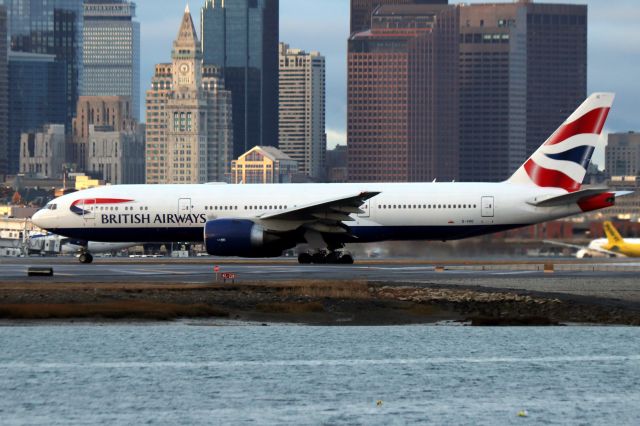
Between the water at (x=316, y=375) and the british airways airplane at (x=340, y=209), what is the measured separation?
71.7 ft

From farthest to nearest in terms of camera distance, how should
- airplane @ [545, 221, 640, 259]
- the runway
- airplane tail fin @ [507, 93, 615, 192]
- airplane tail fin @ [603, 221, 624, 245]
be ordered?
airplane tail fin @ [603, 221, 624, 245], airplane @ [545, 221, 640, 259], airplane tail fin @ [507, 93, 615, 192], the runway

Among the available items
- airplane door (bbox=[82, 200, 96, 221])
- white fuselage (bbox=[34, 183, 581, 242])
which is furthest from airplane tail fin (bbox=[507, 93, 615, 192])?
airplane door (bbox=[82, 200, 96, 221])

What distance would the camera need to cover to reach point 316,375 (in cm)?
3538

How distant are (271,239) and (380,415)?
34.9 meters

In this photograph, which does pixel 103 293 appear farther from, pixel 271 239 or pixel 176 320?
pixel 271 239

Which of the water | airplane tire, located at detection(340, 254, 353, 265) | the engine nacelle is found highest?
the engine nacelle

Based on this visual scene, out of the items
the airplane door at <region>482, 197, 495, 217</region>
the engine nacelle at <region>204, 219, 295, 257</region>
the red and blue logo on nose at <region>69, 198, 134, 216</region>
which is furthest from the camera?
the red and blue logo on nose at <region>69, 198, 134, 216</region>

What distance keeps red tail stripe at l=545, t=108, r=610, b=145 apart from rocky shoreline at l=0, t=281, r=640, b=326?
2314 cm

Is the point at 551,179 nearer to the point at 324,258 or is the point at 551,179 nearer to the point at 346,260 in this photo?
the point at 346,260

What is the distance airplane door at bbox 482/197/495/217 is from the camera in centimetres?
6612

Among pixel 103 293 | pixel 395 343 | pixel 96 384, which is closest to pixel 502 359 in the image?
pixel 395 343

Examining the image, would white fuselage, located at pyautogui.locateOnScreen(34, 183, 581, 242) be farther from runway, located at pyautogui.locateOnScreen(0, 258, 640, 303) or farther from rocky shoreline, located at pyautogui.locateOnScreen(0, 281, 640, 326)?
rocky shoreline, located at pyautogui.locateOnScreen(0, 281, 640, 326)

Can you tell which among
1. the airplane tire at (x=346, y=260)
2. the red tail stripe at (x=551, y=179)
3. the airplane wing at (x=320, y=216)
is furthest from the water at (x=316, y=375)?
the red tail stripe at (x=551, y=179)

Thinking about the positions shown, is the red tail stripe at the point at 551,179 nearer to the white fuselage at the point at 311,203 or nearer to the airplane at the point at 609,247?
the white fuselage at the point at 311,203
